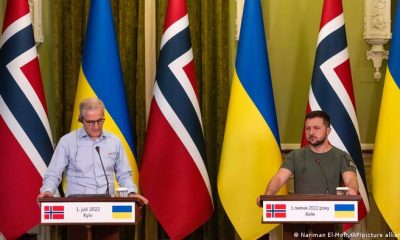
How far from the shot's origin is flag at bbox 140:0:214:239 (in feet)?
19.3

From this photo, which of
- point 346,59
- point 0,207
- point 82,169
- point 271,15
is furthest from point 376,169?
point 0,207

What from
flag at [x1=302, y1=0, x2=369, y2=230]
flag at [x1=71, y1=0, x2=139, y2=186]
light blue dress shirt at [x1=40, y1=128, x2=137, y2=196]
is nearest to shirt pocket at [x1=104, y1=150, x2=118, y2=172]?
light blue dress shirt at [x1=40, y1=128, x2=137, y2=196]

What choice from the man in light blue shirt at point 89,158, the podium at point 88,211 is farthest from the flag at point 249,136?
the podium at point 88,211

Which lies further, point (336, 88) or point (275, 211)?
point (336, 88)

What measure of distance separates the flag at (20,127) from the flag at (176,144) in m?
0.74

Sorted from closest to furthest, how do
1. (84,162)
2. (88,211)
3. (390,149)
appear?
1. (88,211)
2. (84,162)
3. (390,149)

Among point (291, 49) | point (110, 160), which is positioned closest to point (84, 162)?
point (110, 160)

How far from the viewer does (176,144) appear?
19.4ft

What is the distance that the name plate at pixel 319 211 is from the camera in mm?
4352

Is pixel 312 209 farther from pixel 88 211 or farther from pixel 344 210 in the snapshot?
pixel 88 211

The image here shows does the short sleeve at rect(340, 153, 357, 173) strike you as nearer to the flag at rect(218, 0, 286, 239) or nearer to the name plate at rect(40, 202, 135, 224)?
the flag at rect(218, 0, 286, 239)

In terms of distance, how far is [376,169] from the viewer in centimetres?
579

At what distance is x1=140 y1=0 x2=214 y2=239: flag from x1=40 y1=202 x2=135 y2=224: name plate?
161 cm

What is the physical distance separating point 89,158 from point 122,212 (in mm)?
611
